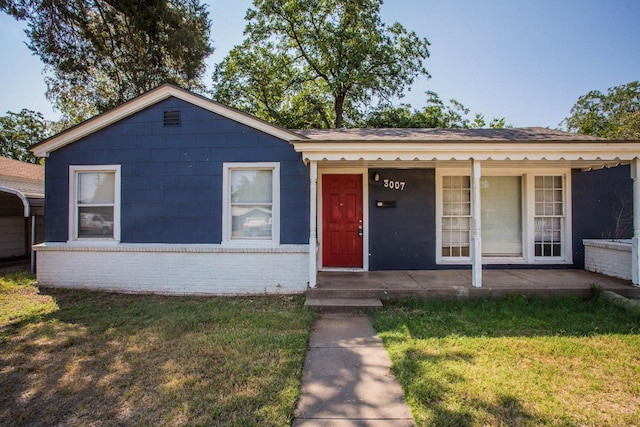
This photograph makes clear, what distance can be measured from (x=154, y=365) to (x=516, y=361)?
396cm

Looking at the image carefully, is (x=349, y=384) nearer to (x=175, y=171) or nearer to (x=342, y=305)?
(x=342, y=305)

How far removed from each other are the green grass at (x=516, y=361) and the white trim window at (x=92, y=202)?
19.6 ft

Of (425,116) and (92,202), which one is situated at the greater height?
(425,116)

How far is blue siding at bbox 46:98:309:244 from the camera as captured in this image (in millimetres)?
6531

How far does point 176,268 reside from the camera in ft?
21.5

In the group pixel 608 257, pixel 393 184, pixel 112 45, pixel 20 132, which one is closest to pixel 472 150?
pixel 393 184

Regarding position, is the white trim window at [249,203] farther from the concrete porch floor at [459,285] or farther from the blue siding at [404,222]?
the blue siding at [404,222]

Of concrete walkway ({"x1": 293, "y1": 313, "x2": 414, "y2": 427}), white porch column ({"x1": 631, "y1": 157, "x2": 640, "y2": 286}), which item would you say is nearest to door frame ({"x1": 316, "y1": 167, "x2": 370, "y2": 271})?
concrete walkway ({"x1": 293, "y1": 313, "x2": 414, "y2": 427})

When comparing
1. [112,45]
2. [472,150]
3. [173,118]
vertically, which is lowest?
[472,150]

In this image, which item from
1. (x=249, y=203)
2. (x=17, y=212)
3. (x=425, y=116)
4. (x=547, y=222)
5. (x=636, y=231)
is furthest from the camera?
(x=425, y=116)

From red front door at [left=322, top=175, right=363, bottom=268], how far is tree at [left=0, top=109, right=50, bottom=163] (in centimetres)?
3115

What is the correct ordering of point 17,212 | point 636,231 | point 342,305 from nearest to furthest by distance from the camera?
point 342,305 → point 636,231 → point 17,212

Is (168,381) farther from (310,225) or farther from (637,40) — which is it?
(637,40)

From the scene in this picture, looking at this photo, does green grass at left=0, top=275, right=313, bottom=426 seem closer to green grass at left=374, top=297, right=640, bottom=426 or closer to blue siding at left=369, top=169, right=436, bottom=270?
green grass at left=374, top=297, right=640, bottom=426
